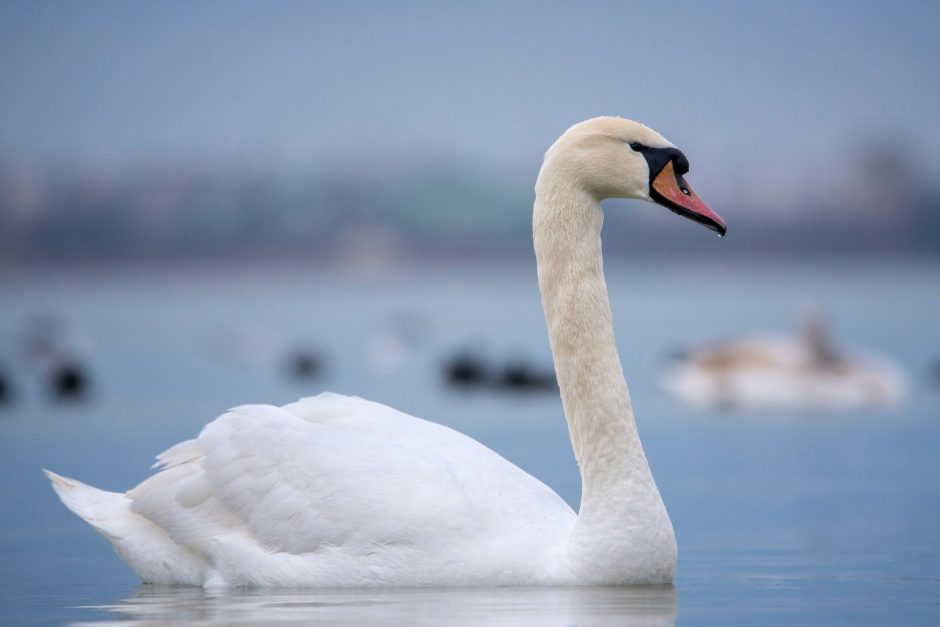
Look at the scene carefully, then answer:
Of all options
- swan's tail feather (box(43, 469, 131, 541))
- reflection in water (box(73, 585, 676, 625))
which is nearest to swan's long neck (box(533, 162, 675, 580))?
reflection in water (box(73, 585, 676, 625))

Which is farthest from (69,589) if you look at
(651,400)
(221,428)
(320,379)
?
(320,379)

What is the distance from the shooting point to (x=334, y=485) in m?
7.56

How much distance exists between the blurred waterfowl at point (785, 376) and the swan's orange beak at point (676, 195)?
1172cm

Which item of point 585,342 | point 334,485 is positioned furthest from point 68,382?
point 585,342

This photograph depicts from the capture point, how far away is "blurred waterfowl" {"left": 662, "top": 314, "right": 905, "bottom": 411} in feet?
62.3

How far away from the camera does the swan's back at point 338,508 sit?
23.7 ft

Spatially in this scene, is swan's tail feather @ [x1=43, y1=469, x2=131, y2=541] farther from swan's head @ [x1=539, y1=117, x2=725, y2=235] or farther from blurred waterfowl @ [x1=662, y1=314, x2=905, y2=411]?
blurred waterfowl @ [x1=662, y1=314, x2=905, y2=411]

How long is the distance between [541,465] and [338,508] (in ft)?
17.4

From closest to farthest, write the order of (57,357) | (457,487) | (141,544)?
(457,487) → (141,544) → (57,357)

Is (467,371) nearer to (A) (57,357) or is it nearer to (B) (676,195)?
(A) (57,357)

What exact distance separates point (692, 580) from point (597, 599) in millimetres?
869

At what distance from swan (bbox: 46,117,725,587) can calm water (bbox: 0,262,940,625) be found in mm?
146

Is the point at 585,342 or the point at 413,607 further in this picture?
the point at 585,342

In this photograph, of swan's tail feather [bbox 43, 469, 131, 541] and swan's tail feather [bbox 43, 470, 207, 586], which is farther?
swan's tail feather [bbox 43, 469, 131, 541]
